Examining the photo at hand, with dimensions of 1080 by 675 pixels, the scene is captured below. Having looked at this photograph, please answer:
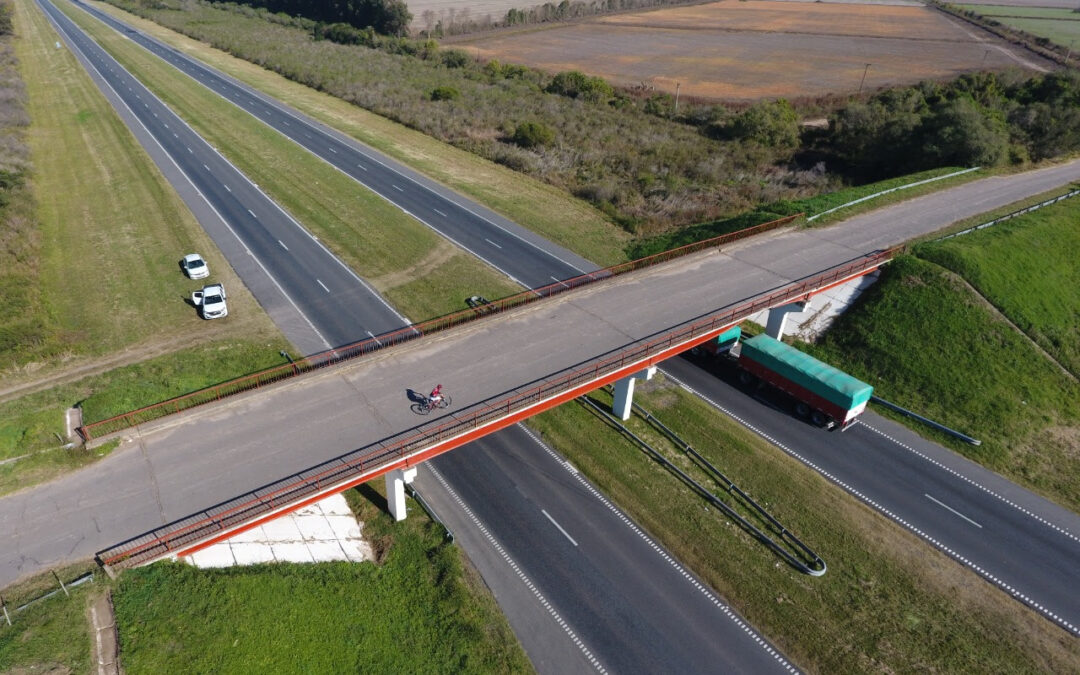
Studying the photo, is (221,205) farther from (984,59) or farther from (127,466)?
(984,59)

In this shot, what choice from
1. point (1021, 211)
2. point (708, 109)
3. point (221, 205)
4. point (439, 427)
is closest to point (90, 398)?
point (439, 427)

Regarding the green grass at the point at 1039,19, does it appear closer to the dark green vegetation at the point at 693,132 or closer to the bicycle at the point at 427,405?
the dark green vegetation at the point at 693,132

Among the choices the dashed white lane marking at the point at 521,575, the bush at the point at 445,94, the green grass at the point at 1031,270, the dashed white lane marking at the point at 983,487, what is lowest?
the dashed white lane marking at the point at 521,575

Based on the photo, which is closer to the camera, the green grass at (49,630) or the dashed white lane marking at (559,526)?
the green grass at (49,630)

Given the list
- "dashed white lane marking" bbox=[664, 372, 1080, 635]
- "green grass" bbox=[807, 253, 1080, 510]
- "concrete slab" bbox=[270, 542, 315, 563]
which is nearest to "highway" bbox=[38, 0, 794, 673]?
"concrete slab" bbox=[270, 542, 315, 563]

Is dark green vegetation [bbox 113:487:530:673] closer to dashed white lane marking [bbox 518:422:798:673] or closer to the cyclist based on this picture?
the cyclist

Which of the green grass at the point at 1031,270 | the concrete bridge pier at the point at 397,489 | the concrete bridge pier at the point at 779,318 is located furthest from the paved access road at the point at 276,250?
the green grass at the point at 1031,270
